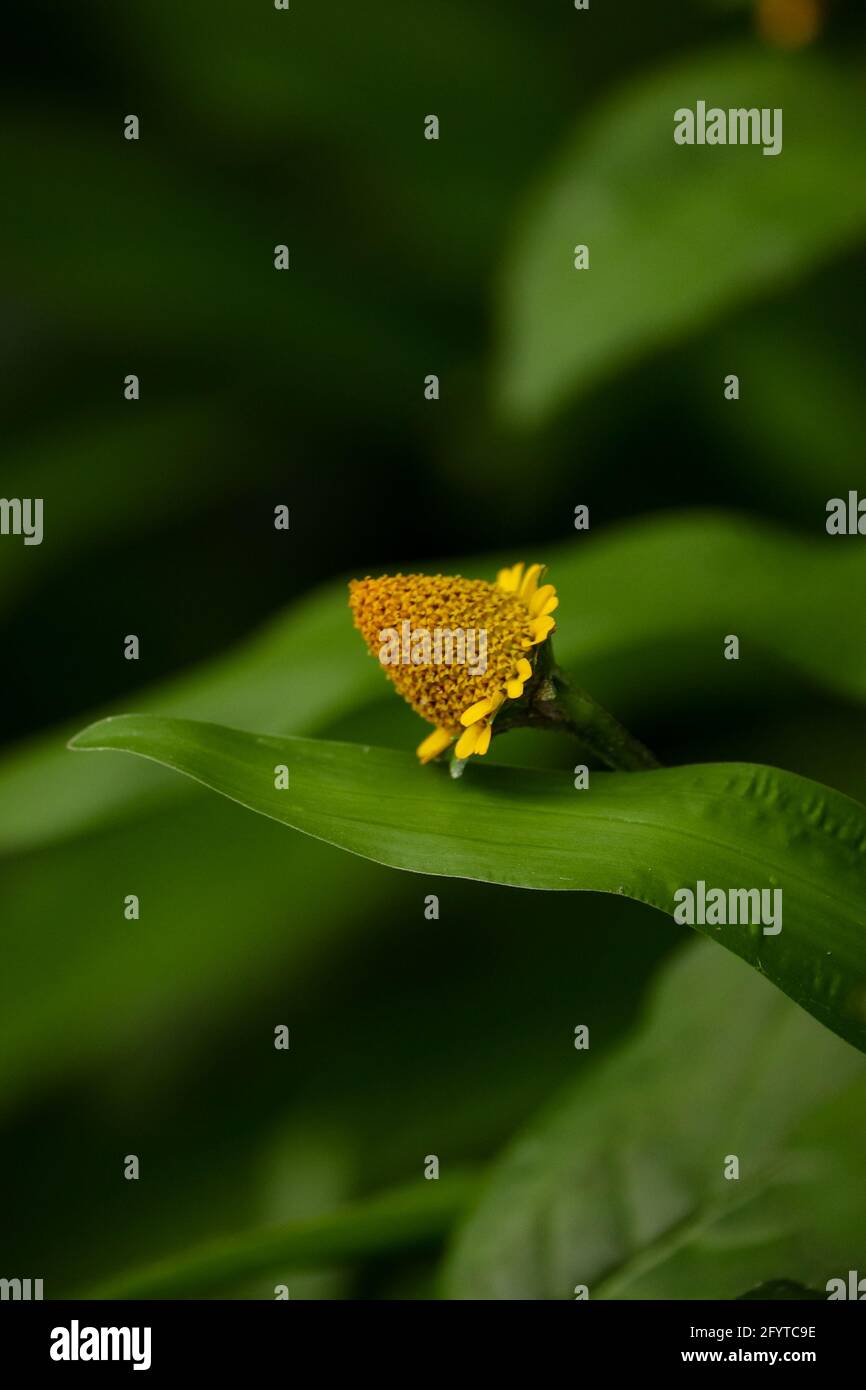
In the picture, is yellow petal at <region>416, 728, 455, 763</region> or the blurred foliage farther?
the blurred foliage

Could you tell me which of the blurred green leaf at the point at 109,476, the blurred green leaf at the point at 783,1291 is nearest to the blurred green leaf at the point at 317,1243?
the blurred green leaf at the point at 783,1291

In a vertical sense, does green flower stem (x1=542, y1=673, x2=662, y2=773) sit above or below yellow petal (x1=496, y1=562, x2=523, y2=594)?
below

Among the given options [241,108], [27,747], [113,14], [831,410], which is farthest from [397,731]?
[113,14]

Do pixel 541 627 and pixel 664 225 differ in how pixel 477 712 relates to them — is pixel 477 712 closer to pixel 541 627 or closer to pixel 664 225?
pixel 541 627

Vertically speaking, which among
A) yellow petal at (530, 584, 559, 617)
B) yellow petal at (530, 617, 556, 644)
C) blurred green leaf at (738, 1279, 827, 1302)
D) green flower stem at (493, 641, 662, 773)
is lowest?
blurred green leaf at (738, 1279, 827, 1302)

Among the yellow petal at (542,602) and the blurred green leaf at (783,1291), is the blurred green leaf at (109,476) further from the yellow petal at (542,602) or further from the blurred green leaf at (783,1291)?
the blurred green leaf at (783,1291)

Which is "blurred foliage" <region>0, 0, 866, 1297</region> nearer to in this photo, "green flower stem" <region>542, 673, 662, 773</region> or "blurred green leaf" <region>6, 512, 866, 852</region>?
"blurred green leaf" <region>6, 512, 866, 852</region>

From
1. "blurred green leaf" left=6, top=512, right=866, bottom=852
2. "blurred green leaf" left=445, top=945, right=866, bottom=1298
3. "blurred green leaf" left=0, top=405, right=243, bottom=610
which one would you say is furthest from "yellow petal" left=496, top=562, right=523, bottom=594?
"blurred green leaf" left=0, top=405, right=243, bottom=610
